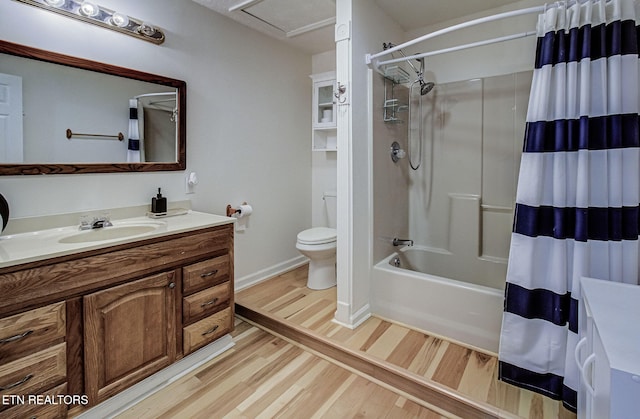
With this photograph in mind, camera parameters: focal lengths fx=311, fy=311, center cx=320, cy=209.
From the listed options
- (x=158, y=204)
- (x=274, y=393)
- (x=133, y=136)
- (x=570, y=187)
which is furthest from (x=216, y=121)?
(x=570, y=187)

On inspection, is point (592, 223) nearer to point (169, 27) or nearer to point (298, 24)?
point (298, 24)

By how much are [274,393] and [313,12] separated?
8.78 ft

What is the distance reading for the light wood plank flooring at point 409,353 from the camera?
59.6 inches

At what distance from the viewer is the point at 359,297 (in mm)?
2268

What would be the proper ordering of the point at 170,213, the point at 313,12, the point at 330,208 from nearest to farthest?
the point at 170,213 → the point at 313,12 → the point at 330,208

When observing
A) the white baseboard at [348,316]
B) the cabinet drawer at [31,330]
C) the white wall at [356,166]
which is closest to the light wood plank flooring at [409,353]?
the white baseboard at [348,316]

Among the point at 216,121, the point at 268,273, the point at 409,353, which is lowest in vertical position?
the point at 409,353

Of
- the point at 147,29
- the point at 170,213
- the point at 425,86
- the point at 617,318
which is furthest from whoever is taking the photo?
the point at 425,86

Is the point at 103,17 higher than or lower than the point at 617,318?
higher

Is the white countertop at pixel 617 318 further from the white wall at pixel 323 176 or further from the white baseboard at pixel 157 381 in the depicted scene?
the white wall at pixel 323 176

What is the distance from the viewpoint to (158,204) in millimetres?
2047

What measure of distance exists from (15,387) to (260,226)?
6.38ft

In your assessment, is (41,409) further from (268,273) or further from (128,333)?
(268,273)

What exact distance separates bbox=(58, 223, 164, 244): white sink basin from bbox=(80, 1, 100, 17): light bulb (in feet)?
3.93
